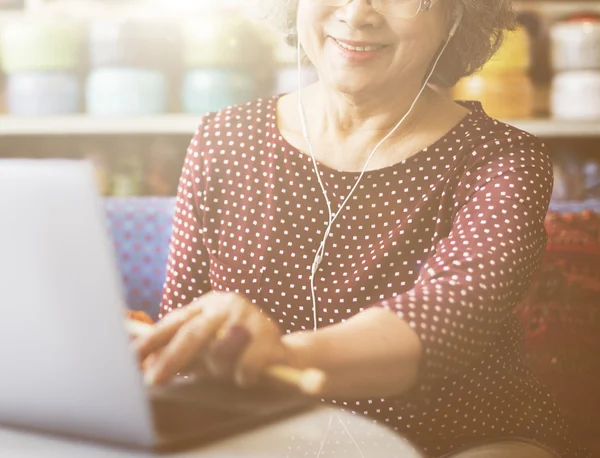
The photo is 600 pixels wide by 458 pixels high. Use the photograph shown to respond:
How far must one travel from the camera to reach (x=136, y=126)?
5.93ft

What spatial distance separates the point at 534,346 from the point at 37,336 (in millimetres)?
790

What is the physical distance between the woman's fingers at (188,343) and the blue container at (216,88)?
1225 millimetres

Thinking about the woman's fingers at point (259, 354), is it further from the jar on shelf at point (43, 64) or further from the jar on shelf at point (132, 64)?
the jar on shelf at point (43, 64)

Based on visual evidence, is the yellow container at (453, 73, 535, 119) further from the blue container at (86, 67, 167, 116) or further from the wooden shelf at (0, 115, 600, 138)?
the blue container at (86, 67, 167, 116)

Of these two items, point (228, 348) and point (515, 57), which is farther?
point (515, 57)

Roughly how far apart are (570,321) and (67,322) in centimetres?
81

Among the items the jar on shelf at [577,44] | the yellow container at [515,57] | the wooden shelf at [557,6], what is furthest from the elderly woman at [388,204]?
the wooden shelf at [557,6]

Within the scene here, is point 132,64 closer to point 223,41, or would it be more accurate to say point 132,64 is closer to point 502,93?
point 223,41

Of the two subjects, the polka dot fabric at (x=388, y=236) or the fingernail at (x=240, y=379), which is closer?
the fingernail at (x=240, y=379)

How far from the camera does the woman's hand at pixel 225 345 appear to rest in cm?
51

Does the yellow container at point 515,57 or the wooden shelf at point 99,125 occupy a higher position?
the yellow container at point 515,57

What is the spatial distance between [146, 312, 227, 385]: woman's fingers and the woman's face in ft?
1.44

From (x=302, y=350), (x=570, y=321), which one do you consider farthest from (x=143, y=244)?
(x=302, y=350)

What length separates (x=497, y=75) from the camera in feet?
5.30
